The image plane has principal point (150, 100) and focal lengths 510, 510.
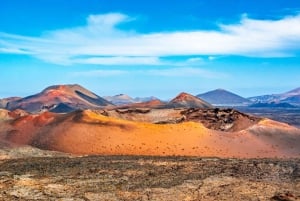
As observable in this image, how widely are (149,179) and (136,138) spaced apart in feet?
Result: 63.5

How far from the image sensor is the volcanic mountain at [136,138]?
43906 millimetres

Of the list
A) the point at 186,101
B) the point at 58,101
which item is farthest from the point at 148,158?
the point at 58,101

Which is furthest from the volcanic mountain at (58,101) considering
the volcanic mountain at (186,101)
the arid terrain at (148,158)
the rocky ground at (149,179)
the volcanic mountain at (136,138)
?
the rocky ground at (149,179)

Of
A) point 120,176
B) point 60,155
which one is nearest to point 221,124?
point 60,155

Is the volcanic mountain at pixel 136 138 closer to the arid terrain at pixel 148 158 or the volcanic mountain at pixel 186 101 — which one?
the arid terrain at pixel 148 158

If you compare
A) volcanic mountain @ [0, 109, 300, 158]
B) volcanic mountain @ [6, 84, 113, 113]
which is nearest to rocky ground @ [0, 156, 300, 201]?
volcanic mountain @ [0, 109, 300, 158]

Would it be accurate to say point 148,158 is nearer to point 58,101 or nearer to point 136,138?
point 136,138

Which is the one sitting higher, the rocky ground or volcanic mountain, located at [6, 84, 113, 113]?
volcanic mountain, located at [6, 84, 113, 113]

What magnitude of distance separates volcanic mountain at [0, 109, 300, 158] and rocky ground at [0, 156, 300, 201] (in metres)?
10.6

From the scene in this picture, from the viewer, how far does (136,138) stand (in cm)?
4559

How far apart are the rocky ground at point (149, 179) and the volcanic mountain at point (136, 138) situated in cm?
1062

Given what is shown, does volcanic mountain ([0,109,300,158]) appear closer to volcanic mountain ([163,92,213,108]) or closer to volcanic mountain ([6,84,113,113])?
volcanic mountain ([163,92,213,108])

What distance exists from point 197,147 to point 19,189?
2344cm

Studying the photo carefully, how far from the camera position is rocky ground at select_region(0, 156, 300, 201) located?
75.0 feet
